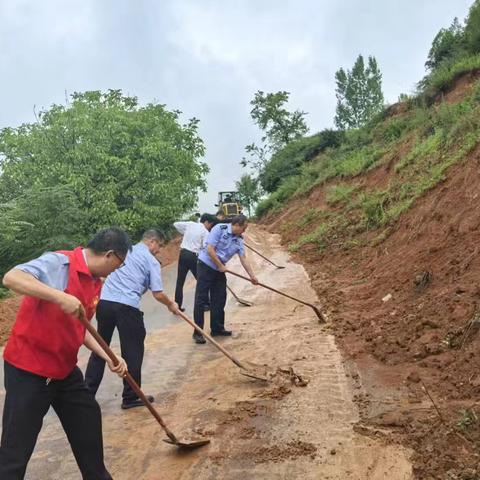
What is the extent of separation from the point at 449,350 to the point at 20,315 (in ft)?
13.2

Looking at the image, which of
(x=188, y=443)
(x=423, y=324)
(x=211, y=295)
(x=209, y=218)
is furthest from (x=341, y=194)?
(x=188, y=443)

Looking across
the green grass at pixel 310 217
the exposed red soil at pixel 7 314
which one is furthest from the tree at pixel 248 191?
the exposed red soil at pixel 7 314

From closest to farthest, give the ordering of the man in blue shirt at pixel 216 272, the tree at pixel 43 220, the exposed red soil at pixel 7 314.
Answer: the man in blue shirt at pixel 216 272
the exposed red soil at pixel 7 314
the tree at pixel 43 220

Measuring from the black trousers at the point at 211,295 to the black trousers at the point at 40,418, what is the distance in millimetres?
4574

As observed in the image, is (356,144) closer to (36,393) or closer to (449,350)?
(449,350)

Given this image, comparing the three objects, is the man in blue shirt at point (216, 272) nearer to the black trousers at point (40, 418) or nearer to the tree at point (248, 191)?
the black trousers at point (40, 418)

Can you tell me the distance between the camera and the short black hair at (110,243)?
3.04 m

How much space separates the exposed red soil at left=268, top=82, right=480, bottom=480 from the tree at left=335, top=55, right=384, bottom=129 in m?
48.7

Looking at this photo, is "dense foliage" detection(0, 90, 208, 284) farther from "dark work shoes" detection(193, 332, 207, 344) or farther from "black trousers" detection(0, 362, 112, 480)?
"black trousers" detection(0, 362, 112, 480)

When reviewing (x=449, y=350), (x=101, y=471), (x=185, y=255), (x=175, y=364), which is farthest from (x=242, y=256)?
(x=101, y=471)

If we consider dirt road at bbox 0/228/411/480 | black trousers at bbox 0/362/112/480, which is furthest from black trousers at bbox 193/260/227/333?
black trousers at bbox 0/362/112/480

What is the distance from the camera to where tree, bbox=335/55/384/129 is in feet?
188

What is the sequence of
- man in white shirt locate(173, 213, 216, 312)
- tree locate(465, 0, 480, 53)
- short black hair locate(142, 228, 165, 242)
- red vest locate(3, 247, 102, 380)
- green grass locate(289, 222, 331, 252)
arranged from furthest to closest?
tree locate(465, 0, 480, 53)
green grass locate(289, 222, 331, 252)
man in white shirt locate(173, 213, 216, 312)
short black hair locate(142, 228, 165, 242)
red vest locate(3, 247, 102, 380)

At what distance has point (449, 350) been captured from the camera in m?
5.16
